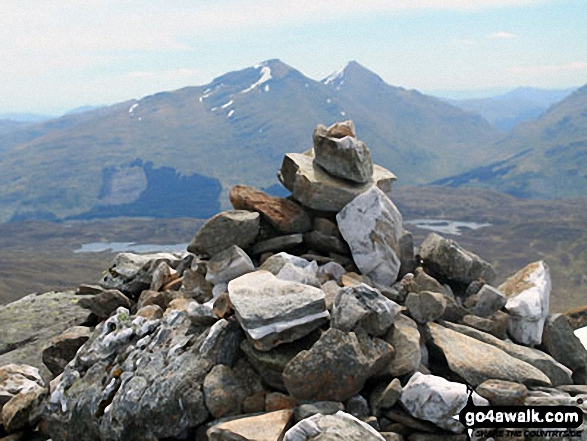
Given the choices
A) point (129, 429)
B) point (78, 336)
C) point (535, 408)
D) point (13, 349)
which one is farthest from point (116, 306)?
point (535, 408)

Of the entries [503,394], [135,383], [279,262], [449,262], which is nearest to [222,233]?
[279,262]

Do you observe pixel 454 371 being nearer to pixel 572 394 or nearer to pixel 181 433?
pixel 572 394

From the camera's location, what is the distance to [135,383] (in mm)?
13891

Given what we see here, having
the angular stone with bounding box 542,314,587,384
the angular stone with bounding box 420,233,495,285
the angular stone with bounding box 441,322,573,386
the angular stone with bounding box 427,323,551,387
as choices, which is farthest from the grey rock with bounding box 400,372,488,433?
the angular stone with bounding box 420,233,495,285

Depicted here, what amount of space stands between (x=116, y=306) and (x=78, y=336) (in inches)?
87.7

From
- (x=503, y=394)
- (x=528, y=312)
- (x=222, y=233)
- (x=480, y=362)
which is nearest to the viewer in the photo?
(x=503, y=394)

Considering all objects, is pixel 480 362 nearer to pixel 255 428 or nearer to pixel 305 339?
pixel 305 339

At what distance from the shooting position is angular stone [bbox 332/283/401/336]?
13.2m

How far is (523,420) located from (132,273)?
15.1m

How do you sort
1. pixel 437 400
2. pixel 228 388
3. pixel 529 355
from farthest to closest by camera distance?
pixel 529 355 < pixel 228 388 < pixel 437 400

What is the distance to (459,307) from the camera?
16.6 m

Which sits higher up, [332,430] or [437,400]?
[332,430]

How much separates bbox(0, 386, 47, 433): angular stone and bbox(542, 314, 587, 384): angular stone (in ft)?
50.1

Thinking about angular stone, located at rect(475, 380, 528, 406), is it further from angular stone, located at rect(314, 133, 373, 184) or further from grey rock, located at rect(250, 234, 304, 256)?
angular stone, located at rect(314, 133, 373, 184)
